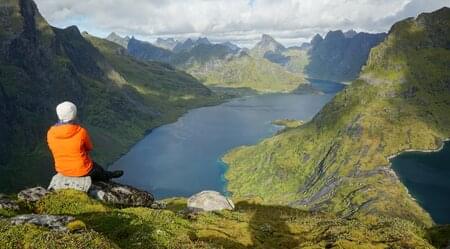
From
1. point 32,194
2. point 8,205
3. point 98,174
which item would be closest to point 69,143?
point 8,205

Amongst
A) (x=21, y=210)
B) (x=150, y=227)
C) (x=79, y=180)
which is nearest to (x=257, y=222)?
(x=150, y=227)

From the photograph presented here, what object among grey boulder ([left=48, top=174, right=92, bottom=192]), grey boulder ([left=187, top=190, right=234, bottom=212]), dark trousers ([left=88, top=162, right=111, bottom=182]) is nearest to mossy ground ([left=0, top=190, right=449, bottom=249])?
grey boulder ([left=48, top=174, right=92, bottom=192])

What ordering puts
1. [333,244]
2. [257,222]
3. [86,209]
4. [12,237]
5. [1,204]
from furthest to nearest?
[257,222] → [333,244] → [86,209] → [1,204] → [12,237]

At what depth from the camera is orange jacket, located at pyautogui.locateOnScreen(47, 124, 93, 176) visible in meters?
27.7

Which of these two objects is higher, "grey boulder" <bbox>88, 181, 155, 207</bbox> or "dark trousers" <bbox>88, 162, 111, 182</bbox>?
"dark trousers" <bbox>88, 162, 111, 182</bbox>

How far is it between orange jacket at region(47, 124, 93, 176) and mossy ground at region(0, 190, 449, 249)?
64.0 inches

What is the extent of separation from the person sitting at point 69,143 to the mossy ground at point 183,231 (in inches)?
64.2

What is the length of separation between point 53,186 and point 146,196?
913 centimetres

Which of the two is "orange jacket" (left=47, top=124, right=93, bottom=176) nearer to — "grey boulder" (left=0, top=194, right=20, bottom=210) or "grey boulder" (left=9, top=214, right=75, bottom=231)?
"grey boulder" (left=0, top=194, right=20, bottom=210)

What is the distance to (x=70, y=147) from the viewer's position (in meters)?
28.3

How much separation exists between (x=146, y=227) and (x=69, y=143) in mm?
6895

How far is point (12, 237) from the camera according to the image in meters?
19.7

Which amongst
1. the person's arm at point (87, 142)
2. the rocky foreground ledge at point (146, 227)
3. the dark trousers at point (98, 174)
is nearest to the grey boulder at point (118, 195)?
the rocky foreground ledge at point (146, 227)

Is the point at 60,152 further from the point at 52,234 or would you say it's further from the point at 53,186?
the point at 52,234
